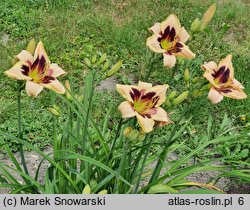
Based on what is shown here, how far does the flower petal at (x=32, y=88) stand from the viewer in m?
1.85

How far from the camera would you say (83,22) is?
487 cm

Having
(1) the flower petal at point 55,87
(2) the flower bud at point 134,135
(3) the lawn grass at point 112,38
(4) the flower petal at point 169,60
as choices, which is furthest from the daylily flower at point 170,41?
(3) the lawn grass at point 112,38

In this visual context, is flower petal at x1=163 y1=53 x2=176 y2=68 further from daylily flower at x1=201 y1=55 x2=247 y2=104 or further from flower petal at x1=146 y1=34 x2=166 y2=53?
daylily flower at x1=201 y1=55 x2=247 y2=104

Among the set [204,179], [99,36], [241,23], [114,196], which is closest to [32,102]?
[99,36]

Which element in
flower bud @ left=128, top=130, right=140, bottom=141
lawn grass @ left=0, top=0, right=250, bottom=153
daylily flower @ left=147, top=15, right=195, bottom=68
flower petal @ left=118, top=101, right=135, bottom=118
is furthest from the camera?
lawn grass @ left=0, top=0, right=250, bottom=153

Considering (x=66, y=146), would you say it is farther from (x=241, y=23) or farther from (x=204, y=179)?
(x=241, y=23)

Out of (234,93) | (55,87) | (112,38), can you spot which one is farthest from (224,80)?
(112,38)

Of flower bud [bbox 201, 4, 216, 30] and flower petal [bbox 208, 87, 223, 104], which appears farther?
flower bud [bbox 201, 4, 216, 30]

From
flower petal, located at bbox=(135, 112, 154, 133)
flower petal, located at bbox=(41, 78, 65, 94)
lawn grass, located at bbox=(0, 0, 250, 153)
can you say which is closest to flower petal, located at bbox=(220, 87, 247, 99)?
flower petal, located at bbox=(135, 112, 154, 133)

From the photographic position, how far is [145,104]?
194 centimetres

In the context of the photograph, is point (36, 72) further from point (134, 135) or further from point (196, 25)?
point (196, 25)

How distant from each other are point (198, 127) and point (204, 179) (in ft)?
1.91

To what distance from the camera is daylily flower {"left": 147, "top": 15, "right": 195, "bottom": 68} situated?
2.04m

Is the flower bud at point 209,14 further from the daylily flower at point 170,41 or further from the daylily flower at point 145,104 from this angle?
the daylily flower at point 145,104
